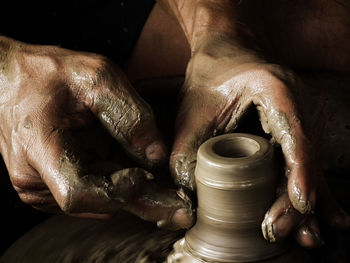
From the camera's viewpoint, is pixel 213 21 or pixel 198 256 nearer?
pixel 198 256

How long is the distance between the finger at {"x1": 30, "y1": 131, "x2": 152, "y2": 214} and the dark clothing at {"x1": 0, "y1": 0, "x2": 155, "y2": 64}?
0.84 m

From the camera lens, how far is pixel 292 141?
115cm

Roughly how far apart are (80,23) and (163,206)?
3.21ft

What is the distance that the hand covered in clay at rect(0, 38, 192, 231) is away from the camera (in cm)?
117

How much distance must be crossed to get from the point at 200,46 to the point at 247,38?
125 mm

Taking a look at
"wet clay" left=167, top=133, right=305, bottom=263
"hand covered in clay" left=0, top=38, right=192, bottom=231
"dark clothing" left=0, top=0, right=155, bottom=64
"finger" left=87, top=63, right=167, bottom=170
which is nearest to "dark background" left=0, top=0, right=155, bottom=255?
"dark clothing" left=0, top=0, right=155, bottom=64

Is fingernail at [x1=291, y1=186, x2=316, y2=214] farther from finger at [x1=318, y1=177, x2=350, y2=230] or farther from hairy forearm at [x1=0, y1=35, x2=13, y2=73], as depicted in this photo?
hairy forearm at [x1=0, y1=35, x2=13, y2=73]

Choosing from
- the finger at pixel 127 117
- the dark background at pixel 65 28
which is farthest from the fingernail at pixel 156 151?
the dark background at pixel 65 28

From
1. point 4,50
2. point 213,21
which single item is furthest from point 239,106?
point 4,50

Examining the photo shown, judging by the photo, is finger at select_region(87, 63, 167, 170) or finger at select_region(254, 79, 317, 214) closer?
finger at select_region(254, 79, 317, 214)

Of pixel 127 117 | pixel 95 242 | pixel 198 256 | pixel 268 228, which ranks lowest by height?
pixel 95 242

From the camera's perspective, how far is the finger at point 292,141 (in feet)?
3.59

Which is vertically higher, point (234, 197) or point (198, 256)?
point (234, 197)

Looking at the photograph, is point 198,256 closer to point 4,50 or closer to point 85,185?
point 85,185
